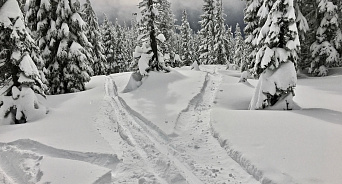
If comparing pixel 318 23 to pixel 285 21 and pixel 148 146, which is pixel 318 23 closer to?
pixel 285 21

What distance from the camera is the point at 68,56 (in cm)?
2209

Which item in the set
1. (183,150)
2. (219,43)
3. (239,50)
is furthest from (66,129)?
(239,50)

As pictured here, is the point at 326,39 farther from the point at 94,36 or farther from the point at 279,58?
the point at 94,36

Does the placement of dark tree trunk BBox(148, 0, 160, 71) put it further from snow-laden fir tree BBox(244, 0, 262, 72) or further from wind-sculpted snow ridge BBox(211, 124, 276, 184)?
wind-sculpted snow ridge BBox(211, 124, 276, 184)

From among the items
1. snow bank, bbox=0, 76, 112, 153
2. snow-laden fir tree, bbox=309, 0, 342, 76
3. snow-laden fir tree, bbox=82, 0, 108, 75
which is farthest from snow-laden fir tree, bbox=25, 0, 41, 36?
snow-laden fir tree, bbox=309, 0, 342, 76

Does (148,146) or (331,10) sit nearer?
(148,146)

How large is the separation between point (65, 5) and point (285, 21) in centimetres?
1842

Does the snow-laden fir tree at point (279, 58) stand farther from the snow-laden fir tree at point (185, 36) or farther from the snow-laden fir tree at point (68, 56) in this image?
the snow-laden fir tree at point (185, 36)

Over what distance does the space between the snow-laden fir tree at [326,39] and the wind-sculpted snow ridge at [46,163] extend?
24.4 m

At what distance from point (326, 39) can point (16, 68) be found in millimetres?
27203

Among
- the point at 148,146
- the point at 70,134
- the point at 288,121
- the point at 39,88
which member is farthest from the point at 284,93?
the point at 39,88

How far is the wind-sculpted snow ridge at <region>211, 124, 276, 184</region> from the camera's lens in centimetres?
673

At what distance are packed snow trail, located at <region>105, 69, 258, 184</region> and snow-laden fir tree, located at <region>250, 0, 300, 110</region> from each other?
3740mm

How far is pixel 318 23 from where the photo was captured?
26.0 m
